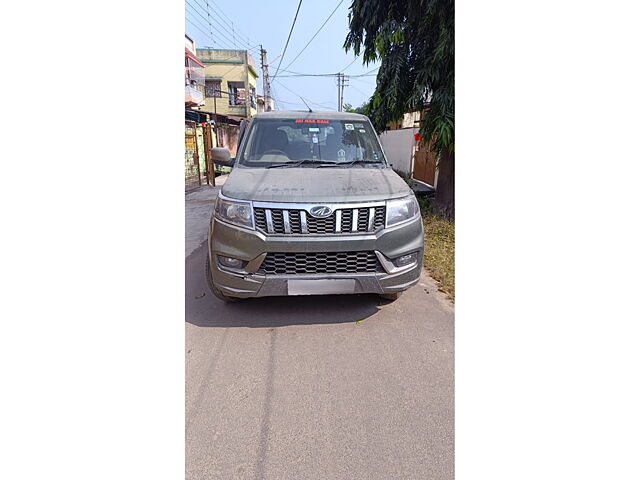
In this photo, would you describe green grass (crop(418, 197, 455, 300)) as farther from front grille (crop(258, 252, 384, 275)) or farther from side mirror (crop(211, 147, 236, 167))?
A: side mirror (crop(211, 147, 236, 167))

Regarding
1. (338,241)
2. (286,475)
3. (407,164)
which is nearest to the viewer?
(286,475)

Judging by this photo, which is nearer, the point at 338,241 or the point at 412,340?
the point at 338,241

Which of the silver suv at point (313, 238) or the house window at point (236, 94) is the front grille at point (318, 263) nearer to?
the silver suv at point (313, 238)

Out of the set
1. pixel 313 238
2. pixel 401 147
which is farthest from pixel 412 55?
pixel 401 147

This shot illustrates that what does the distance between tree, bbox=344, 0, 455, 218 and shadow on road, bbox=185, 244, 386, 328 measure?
3.12 metres

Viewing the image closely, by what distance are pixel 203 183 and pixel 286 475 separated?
35.1 ft

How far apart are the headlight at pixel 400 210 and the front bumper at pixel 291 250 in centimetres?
5

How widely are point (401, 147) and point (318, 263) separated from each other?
1200 cm

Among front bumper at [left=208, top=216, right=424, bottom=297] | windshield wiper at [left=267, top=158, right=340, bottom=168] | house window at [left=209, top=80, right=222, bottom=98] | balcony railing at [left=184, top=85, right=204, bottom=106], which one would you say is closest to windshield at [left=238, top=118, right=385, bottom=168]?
windshield wiper at [left=267, top=158, right=340, bottom=168]

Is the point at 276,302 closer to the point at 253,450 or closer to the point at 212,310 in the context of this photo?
the point at 212,310

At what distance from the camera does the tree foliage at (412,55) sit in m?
4.59

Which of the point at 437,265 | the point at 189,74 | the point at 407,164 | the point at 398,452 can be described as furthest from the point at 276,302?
the point at 189,74

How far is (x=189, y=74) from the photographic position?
18.7 metres

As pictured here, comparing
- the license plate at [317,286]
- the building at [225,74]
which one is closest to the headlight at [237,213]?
the license plate at [317,286]
